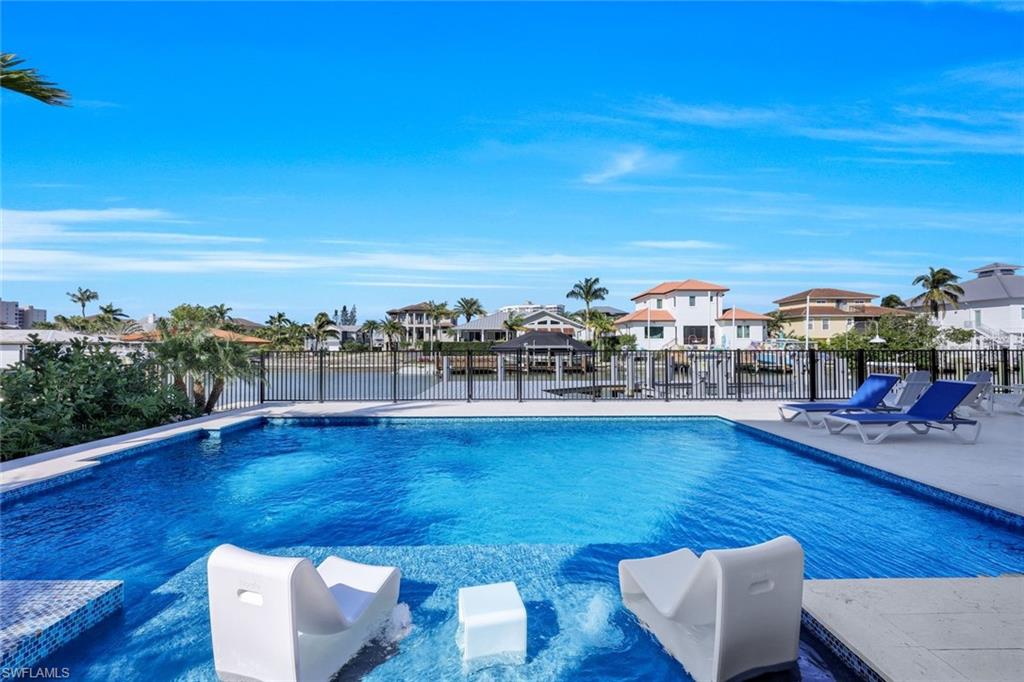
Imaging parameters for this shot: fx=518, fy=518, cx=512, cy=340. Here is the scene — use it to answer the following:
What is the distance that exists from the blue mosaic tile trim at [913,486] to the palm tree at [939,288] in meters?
41.3

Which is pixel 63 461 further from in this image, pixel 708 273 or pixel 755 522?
pixel 708 273

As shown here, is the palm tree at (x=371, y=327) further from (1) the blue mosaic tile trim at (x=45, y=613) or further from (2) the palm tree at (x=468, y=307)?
(1) the blue mosaic tile trim at (x=45, y=613)

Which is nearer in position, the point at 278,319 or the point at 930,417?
the point at 930,417

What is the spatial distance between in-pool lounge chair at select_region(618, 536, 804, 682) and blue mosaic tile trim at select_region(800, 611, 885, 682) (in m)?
0.25

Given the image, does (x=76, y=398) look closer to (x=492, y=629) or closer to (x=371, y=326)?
(x=492, y=629)

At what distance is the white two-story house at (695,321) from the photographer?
37531 mm

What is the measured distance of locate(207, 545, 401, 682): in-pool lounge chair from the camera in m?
2.15

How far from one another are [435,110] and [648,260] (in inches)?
897

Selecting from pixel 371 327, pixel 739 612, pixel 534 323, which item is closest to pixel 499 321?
pixel 534 323

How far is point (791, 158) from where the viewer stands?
17547 mm

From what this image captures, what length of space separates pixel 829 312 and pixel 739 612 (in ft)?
164

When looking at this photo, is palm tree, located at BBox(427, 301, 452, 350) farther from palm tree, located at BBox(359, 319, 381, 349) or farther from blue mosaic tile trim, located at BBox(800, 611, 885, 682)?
blue mosaic tile trim, located at BBox(800, 611, 885, 682)

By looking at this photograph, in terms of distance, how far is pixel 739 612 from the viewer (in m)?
2.26

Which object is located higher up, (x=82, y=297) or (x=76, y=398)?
(x=82, y=297)
